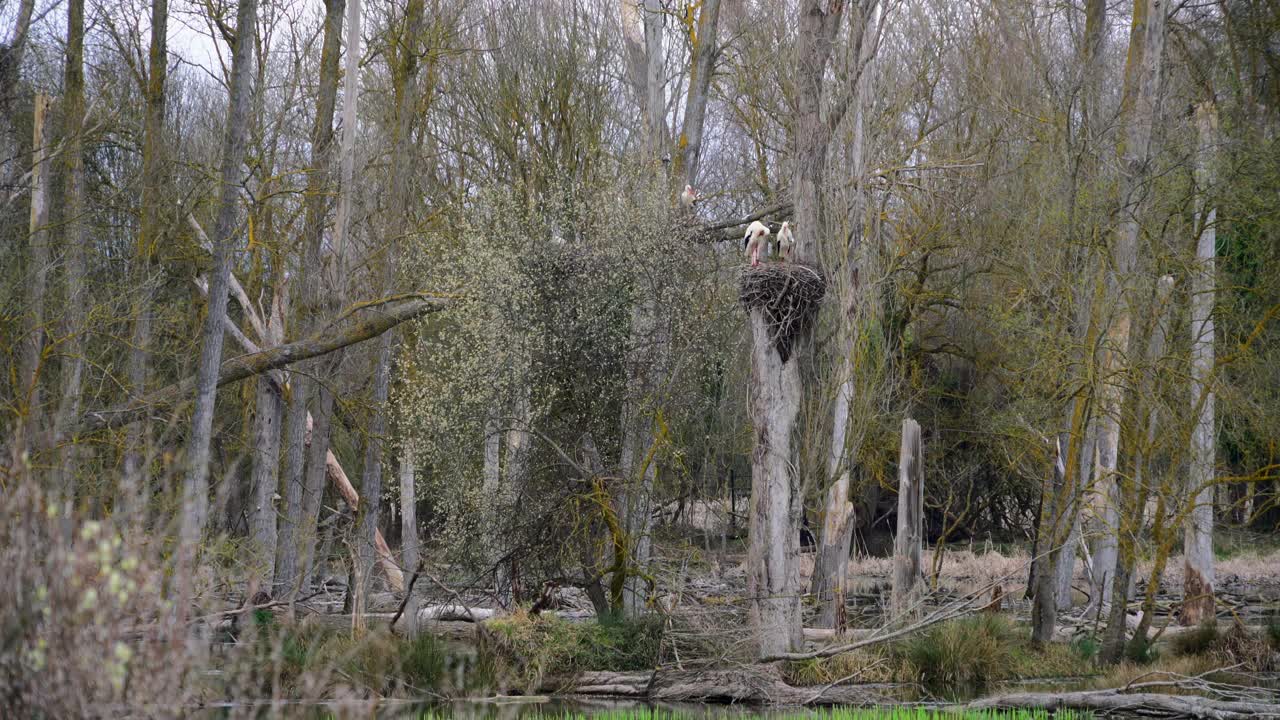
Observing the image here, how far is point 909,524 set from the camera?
1512 centimetres

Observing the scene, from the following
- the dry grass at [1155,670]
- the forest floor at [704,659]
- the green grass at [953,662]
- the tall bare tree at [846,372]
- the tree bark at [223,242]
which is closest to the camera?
the dry grass at [1155,670]

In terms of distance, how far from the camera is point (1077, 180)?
13.9m

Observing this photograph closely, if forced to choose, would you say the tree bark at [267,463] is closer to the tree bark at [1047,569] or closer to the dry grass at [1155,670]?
the tree bark at [1047,569]

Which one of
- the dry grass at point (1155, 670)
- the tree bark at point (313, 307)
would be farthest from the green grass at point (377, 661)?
the dry grass at point (1155, 670)

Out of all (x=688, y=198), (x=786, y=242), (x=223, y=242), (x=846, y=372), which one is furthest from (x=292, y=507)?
(x=786, y=242)

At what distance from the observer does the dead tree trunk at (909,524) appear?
14.6 m

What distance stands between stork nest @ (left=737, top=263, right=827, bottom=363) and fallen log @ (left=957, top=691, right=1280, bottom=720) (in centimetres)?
442

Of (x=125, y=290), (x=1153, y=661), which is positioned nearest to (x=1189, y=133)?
(x=1153, y=661)

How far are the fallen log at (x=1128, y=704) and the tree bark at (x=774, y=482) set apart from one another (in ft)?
9.00

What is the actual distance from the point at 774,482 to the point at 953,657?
2.86 m

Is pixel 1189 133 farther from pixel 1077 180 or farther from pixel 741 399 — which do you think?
pixel 741 399

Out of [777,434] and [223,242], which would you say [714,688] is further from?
[223,242]

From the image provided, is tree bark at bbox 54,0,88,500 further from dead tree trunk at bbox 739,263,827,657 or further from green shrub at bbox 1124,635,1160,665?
→ green shrub at bbox 1124,635,1160,665

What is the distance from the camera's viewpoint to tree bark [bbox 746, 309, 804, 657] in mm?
12969
